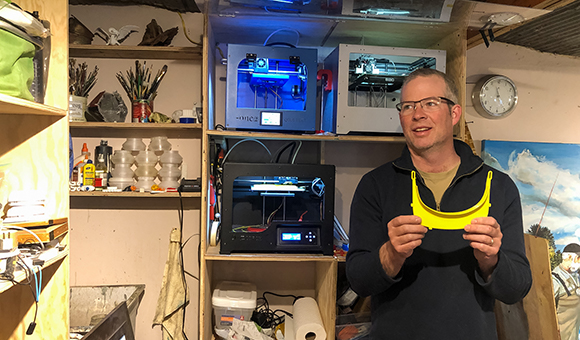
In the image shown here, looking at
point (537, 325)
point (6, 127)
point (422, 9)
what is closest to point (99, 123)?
point (6, 127)

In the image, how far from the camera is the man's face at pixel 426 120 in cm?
132

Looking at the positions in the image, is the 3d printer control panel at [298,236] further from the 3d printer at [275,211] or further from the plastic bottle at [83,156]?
the plastic bottle at [83,156]

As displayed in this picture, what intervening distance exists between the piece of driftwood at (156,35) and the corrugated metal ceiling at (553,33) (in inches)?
85.5

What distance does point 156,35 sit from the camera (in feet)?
7.20

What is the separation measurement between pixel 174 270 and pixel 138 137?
2.85 ft

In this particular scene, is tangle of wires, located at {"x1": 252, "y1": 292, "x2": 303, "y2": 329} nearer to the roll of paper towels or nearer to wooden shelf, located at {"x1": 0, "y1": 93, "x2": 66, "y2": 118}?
the roll of paper towels

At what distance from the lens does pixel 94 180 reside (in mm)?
2129

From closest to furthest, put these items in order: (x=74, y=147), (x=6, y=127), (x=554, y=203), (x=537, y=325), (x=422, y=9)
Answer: (x=6, y=127) → (x=422, y=9) → (x=537, y=325) → (x=74, y=147) → (x=554, y=203)

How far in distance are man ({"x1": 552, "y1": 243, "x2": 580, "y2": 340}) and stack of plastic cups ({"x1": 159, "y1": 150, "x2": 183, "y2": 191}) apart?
270 cm

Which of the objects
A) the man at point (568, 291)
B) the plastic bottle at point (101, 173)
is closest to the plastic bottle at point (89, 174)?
the plastic bottle at point (101, 173)

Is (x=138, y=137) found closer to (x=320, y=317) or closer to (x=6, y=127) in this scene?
(x=6, y=127)

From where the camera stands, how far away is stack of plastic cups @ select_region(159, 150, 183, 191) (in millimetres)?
2205

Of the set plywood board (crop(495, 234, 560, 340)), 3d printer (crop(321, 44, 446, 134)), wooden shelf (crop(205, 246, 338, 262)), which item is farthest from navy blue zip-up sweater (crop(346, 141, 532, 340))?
plywood board (crop(495, 234, 560, 340))

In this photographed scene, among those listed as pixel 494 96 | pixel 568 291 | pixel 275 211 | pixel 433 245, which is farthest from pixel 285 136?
pixel 568 291
